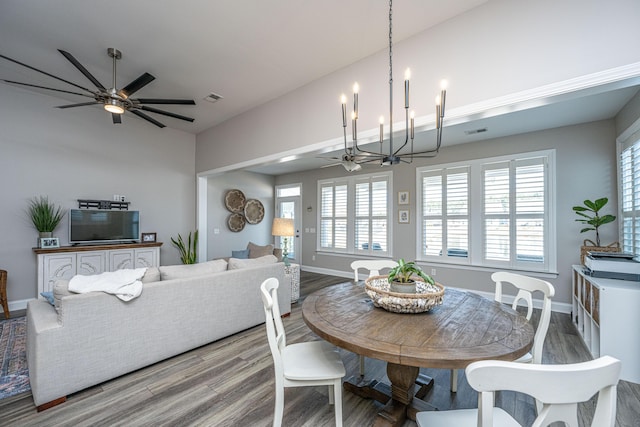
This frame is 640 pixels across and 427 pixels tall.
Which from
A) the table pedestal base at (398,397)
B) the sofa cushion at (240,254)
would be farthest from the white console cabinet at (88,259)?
the table pedestal base at (398,397)

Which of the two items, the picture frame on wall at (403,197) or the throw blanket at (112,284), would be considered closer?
the throw blanket at (112,284)

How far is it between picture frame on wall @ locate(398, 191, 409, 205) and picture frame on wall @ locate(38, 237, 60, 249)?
18.9 ft

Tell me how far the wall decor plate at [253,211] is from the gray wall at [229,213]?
0.42 feet

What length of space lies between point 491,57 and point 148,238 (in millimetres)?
5618

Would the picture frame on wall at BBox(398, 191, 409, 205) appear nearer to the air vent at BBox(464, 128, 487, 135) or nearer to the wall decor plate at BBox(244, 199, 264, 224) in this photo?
the air vent at BBox(464, 128, 487, 135)

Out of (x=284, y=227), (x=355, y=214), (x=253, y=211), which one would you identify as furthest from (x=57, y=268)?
(x=355, y=214)

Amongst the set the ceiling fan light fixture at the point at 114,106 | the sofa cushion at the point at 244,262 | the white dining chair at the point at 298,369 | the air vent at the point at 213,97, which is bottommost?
the white dining chair at the point at 298,369

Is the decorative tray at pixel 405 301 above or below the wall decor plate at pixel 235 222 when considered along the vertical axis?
below

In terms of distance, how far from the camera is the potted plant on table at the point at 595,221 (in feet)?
10.7

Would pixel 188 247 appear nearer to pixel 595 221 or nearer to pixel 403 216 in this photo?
pixel 403 216

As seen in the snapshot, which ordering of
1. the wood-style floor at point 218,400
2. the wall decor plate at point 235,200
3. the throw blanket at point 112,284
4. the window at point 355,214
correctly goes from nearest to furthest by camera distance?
the wood-style floor at point 218,400
the throw blanket at point 112,284
the window at point 355,214
the wall decor plate at point 235,200

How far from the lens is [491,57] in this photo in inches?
85.7

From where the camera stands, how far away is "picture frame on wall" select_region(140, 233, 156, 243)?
4891mm

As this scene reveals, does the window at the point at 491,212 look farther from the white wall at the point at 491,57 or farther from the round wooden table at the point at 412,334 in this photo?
A: the round wooden table at the point at 412,334
